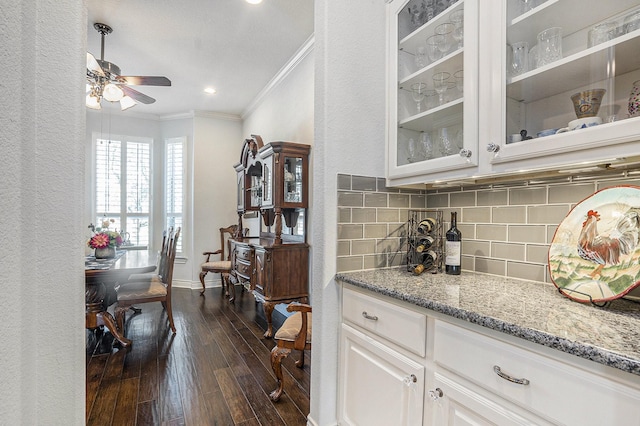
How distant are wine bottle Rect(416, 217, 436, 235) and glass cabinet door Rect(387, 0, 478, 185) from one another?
10.7 inches

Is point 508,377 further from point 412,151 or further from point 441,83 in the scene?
point 441,83

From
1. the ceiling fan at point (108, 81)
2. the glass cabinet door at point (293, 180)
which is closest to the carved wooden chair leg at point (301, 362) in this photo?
the glass cabinet door at point (293, 180)

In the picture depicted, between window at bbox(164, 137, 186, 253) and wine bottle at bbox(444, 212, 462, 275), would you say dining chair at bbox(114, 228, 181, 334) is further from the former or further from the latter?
wine bottle at bbox(444, 212, 462, 275)

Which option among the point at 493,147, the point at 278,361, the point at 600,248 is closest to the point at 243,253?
the point at 278,361

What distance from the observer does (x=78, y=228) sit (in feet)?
3.05

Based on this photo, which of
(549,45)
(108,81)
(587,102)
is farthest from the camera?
(108,81)

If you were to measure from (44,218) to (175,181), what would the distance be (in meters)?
4.81

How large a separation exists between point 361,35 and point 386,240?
3.68ft

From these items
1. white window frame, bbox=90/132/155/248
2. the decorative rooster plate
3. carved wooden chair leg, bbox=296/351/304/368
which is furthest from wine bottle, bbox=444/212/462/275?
white window frame, bbox=90/132/155/248

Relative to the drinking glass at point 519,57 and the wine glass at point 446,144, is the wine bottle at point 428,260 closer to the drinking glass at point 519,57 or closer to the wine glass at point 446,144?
the wine glass at point 446,144

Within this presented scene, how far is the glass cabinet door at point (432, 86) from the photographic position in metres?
1.29

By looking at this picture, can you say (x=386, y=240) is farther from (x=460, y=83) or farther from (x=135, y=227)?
(x=135, y=227)

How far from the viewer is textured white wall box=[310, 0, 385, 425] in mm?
1559

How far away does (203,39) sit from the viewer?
3.02m
